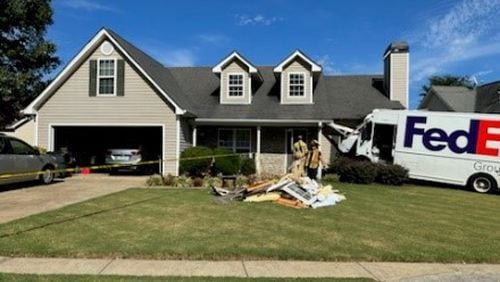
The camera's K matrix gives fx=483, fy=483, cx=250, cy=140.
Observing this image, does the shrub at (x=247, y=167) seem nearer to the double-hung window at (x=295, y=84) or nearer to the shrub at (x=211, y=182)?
the shrub at (x=211, y=182)

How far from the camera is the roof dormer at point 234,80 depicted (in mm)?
24469

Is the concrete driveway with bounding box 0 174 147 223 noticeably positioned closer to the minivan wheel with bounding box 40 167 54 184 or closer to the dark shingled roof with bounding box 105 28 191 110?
the minivan wheel with bounding box 40 167 54 184

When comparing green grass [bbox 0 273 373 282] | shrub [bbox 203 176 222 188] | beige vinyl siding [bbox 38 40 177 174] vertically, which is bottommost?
green grass [bbox 0 273 373 282]

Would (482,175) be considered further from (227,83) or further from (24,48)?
(24,48)

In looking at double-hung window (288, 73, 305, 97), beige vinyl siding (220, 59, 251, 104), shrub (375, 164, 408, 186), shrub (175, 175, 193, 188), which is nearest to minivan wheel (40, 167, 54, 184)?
shrub (175, 175, 193, 188)

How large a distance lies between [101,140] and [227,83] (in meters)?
7.32

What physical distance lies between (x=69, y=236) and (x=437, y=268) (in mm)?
6008

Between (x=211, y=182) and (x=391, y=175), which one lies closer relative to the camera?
(x=211, y=182)

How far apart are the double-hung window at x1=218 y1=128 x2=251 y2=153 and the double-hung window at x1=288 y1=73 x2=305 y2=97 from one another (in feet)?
9.91

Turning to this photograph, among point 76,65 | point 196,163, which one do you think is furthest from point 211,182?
point 76,65

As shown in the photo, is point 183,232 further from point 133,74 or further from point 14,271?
point 133,74

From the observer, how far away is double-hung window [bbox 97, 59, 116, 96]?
21.7m

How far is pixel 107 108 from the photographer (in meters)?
21.6

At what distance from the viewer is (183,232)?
8938 mm
